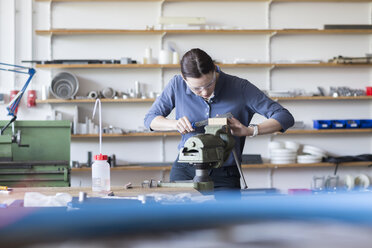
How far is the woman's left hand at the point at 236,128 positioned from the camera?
2012 mm

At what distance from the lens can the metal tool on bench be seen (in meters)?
1.76

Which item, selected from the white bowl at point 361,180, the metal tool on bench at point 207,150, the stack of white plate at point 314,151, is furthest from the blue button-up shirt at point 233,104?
the white bowl at point 361,180

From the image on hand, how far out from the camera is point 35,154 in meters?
4.15

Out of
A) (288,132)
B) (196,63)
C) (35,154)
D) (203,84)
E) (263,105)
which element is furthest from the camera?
(288,132)

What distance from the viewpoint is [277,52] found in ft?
17.4

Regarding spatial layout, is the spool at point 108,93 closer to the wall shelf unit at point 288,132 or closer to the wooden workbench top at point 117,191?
the wall shelf unit at point 288,132

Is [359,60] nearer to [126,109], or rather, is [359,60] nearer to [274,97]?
[274,97]

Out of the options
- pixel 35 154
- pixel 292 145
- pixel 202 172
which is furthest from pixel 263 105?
pixel 292 145

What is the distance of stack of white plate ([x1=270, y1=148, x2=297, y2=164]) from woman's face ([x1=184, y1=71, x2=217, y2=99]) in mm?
2885

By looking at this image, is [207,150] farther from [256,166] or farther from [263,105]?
[256,166]

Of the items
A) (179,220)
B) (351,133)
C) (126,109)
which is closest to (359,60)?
(351,133)

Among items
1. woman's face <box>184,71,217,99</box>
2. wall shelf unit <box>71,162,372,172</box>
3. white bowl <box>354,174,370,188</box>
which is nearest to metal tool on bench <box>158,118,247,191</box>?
woman's face <box>184,71,217,99</box>

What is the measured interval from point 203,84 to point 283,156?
304cm

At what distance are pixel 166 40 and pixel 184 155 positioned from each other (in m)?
3.52
